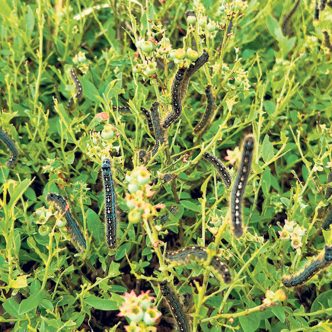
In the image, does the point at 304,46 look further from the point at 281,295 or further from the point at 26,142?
the point at 281,295

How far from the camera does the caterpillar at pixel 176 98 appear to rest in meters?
1.76

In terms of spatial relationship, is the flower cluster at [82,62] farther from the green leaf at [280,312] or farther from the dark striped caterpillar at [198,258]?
the green leaf at [280,312]

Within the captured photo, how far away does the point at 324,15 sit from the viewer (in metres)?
2.64

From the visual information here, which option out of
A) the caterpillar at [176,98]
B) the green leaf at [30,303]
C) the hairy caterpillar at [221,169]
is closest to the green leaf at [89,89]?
the caterpillar at [176,98]

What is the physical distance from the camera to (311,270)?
158 cm

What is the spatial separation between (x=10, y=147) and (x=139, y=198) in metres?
0.97

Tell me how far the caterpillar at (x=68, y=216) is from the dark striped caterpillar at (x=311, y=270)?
0.67m

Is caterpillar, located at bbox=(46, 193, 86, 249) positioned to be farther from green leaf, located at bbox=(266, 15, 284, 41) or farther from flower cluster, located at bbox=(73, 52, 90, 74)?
green leaf, located at bbox=(266, 15, 284, 41)

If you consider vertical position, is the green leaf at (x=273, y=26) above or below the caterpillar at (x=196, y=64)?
below

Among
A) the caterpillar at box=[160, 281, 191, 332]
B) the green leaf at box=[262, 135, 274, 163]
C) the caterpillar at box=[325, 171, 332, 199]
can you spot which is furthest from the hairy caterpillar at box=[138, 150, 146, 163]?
the caterpillar at box=[325, 171, 332, 199]

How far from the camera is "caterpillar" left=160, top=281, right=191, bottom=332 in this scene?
158 cm

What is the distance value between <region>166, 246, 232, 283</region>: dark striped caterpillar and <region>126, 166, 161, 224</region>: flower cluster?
0.68 feet

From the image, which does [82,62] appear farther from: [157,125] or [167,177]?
[167,177]

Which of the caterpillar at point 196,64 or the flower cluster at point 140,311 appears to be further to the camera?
the caterpillar at point 196,64
